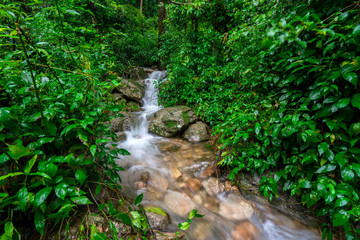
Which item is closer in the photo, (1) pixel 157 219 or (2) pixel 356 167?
(2) pixel 356 167

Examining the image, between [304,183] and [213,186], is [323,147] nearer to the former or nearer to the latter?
[304,183]

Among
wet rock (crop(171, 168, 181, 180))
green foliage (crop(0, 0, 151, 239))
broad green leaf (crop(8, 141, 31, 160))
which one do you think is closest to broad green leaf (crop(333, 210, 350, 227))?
green foliage (crop(0, 0, 151, 239))

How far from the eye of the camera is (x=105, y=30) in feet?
24.0

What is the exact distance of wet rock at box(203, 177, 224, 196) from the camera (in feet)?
8.24

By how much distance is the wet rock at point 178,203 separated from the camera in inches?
88.9

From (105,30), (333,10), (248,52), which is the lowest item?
(248,52)

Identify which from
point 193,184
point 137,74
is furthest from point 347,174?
point 137,74

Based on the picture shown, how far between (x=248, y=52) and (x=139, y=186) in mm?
3414

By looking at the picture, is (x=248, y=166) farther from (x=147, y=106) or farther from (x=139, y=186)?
(x=147, y=106)

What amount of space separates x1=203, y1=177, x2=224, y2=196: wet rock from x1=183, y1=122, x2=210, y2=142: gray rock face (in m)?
1.64

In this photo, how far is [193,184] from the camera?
2.68 m

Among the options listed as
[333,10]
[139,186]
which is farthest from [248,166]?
[333,10]

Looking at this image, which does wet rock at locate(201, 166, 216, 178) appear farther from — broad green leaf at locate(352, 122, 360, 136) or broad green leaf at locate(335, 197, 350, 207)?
broad green leaf at locate(352, 122, 360, 136)

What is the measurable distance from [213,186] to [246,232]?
0.75 m
